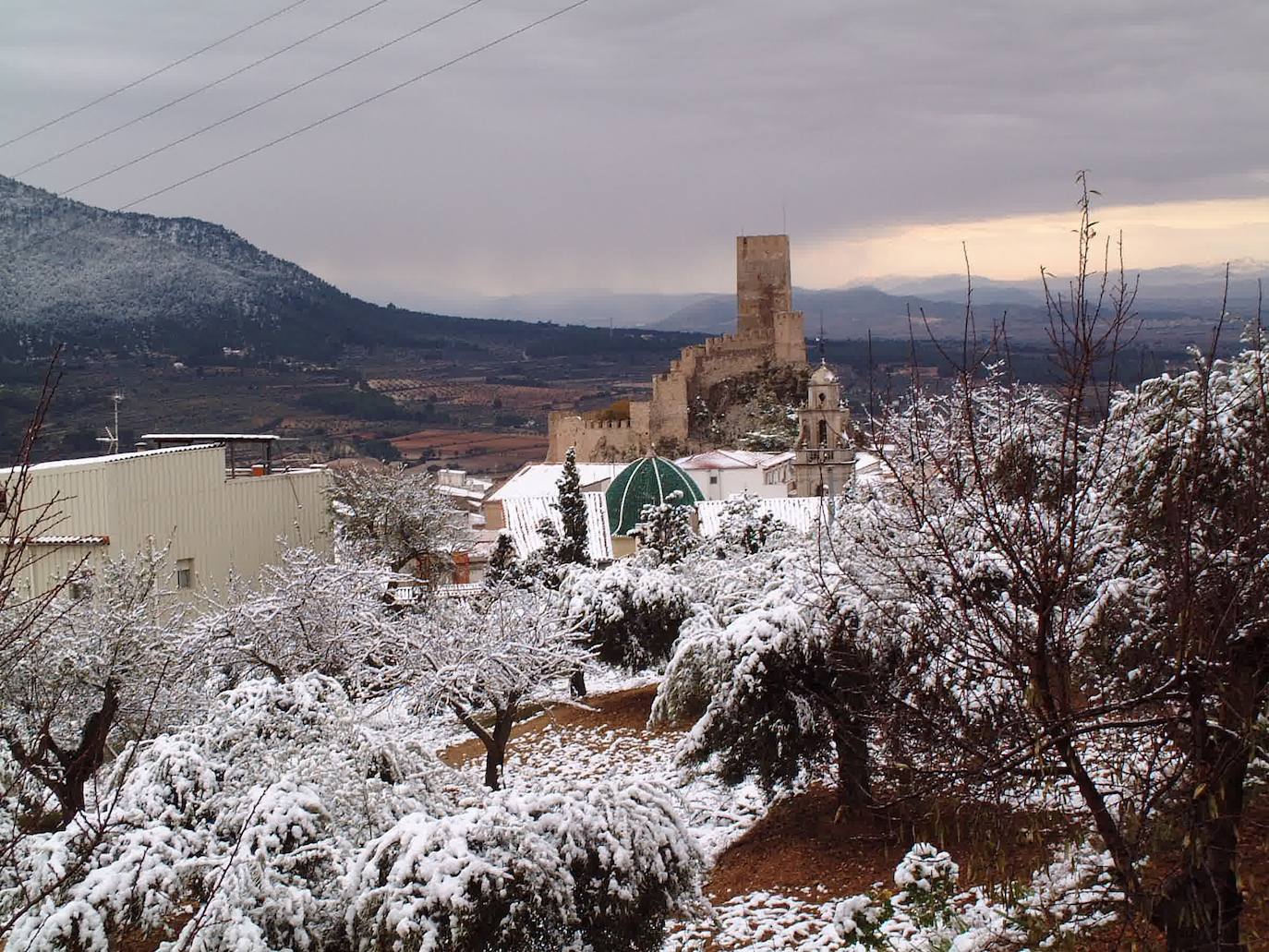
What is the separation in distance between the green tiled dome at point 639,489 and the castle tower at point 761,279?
50.1 metres

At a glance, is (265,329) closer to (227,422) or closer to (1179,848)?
(227,422)

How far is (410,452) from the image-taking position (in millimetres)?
89062

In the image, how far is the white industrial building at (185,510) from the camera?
21.1m

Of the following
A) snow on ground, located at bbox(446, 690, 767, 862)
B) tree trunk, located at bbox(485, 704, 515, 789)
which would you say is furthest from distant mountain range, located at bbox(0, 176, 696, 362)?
tree trunk, located at bbox(485, 704, 515, 789)

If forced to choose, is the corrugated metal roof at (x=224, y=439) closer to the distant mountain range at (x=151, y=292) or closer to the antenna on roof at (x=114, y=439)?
the antenna on roof at (x=114, y=439)

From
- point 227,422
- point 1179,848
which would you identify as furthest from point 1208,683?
point 227,422

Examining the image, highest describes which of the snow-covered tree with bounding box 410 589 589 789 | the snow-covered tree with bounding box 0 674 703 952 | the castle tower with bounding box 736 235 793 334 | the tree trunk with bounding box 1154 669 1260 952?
the castle tower with bounding box 736 235 793 334

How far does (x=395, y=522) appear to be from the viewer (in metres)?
31.4

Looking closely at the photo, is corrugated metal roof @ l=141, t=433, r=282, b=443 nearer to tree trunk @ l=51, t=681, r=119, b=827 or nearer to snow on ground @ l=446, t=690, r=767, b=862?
snow on ground @ l=446, t=690, r=767, b=862

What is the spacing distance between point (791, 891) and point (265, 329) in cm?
11229

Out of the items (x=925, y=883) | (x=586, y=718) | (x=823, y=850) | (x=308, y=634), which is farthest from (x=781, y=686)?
(x=586, y=718)

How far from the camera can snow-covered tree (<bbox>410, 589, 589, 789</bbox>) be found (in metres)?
14.3

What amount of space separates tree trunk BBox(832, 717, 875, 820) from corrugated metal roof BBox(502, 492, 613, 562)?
20372 millimetres

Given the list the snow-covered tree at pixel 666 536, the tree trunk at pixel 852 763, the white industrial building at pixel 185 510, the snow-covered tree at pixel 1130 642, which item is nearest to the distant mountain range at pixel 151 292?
the white industrial building at pixel 185 510
